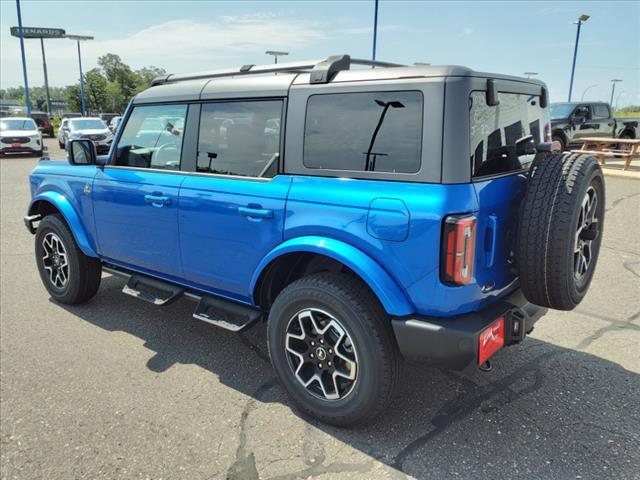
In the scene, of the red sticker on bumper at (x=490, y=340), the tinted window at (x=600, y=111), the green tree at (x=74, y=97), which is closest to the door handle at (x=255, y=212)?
the red sticker on bumper at (x=490, y=340)

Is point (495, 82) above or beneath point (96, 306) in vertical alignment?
above

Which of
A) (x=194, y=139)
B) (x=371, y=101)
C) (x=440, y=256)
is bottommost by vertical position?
(x=440, y=256)

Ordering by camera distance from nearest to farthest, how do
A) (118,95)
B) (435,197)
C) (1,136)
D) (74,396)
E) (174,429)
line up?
(435,197), (174,429), (74,396), (1,136), (118,95)

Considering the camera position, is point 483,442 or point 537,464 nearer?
point 537,464

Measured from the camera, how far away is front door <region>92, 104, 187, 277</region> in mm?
3639

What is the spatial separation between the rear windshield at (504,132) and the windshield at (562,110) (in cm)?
1453

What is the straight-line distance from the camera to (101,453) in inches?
105

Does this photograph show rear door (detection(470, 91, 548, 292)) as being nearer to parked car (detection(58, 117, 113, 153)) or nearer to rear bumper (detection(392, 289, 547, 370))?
rear bumper (detection(392, 289, 547, 370))

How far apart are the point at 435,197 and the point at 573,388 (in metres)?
1.79

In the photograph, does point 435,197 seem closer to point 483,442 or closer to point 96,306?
point 483,442

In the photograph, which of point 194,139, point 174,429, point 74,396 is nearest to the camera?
point 174,429

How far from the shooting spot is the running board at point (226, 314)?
3268mm

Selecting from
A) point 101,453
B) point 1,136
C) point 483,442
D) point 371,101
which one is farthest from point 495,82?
point 1,136

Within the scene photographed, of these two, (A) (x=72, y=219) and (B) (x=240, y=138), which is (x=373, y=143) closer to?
(B) (x=240, y=138)
